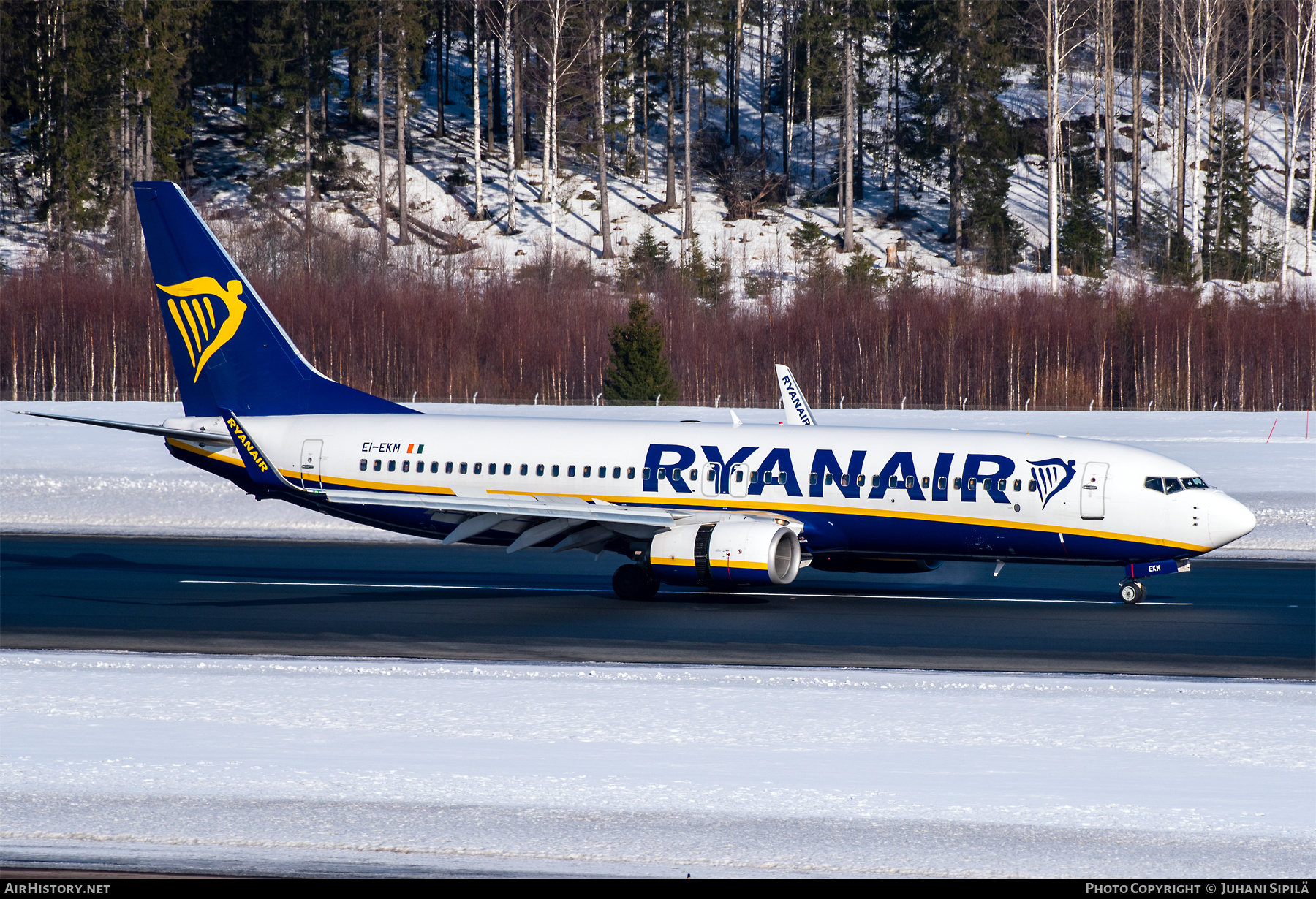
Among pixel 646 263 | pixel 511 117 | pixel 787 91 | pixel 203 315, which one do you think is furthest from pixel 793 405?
pixel 787 91

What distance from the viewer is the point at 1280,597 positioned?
25281mm

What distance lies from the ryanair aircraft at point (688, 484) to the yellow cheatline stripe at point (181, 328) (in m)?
0.61

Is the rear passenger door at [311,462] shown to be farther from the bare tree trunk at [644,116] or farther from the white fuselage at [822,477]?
the bare tree trunk at [644,116]

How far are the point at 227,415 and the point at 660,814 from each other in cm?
1781

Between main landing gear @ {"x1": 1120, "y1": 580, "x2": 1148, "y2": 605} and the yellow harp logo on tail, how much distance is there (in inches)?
724

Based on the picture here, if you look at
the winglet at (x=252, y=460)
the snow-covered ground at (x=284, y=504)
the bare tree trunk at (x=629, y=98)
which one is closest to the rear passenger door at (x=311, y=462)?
the winglet at (x=252, y=460)

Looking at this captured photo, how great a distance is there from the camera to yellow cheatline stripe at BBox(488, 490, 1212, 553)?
79.9 ft

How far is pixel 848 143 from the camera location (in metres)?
87.0

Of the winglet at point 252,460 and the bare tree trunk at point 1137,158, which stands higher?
the bare tree trunk at point 1137,158

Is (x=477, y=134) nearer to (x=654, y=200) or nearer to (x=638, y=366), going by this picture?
(x=654, y=200)

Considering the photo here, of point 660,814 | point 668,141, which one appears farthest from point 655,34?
point 660,814

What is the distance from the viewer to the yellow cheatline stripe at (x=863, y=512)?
24.3 m

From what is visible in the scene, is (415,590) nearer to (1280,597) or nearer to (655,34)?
(1280,597)
